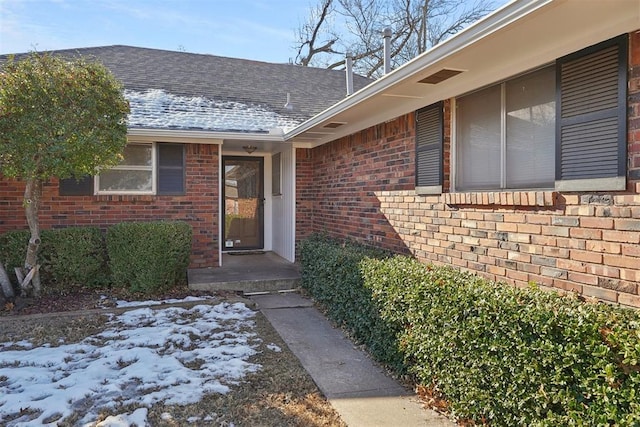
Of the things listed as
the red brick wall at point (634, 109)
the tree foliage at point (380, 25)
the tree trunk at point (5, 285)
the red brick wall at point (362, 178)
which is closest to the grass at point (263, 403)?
the tree trunk at point (5, 285)

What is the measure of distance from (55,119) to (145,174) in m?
2.21

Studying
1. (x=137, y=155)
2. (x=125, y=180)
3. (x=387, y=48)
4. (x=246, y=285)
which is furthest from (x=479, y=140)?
(x=125, y=180)

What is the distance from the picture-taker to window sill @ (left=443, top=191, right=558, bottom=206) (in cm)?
311

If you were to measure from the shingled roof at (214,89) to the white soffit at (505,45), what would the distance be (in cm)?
391

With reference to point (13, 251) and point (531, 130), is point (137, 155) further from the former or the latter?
point (531, 130)

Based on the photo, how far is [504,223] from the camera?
11.6 feet

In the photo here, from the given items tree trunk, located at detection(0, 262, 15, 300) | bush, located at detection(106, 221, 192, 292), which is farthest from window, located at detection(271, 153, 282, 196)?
tree trunk, located at detection(0, 262, 15, 300)

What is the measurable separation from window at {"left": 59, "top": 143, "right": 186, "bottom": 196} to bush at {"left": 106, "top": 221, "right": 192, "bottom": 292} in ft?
3.72

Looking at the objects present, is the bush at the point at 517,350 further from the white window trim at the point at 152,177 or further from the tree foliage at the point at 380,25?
the tree foliage at the point at 380,25

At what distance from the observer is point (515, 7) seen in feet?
8.55

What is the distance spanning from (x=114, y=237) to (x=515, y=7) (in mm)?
5888

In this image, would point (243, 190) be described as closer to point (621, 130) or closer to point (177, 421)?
point (177, 421)

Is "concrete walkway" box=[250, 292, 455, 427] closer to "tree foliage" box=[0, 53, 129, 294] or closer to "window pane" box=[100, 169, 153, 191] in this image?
"tree foliage" box=[0, 53, 129, 294]

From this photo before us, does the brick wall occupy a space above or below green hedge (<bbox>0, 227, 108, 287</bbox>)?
above
